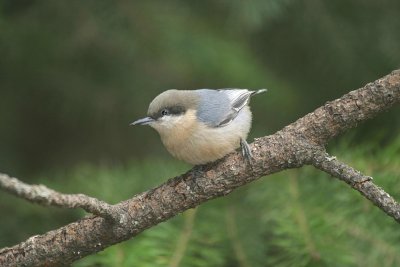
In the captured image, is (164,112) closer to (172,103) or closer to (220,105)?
(172,103)

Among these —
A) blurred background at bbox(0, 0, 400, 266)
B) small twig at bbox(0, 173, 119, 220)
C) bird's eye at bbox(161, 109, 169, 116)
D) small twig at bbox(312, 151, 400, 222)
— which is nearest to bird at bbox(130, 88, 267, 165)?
bird's eye at bbox(161, 109, 169, 116)

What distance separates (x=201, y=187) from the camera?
203 centimetres

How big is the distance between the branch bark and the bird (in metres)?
0.54

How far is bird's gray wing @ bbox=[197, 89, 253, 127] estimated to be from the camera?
118 inches

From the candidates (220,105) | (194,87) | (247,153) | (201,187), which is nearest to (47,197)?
(201,187)

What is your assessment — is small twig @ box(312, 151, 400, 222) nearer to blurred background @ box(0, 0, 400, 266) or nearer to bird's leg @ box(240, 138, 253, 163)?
bird's leg @ box(240, 138, 253, 163)

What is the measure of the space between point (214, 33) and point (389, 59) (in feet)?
3.42

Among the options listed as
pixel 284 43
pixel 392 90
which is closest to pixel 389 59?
pixel 284 43

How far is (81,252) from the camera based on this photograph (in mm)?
2043

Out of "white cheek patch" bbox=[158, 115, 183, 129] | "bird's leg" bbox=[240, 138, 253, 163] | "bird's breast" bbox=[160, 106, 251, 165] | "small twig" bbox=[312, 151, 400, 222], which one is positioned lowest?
"small twig" bbox=[312, 151, 400, 222]

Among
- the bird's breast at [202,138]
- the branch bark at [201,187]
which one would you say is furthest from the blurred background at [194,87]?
the branch bark at [201,187]

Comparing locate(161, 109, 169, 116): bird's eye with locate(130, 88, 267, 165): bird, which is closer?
locate(130, 88, 267, 165): bird

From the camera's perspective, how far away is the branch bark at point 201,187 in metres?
1.93

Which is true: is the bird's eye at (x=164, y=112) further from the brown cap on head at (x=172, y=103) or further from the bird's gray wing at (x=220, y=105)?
the bird's gray wing at (x=220, y=105)
